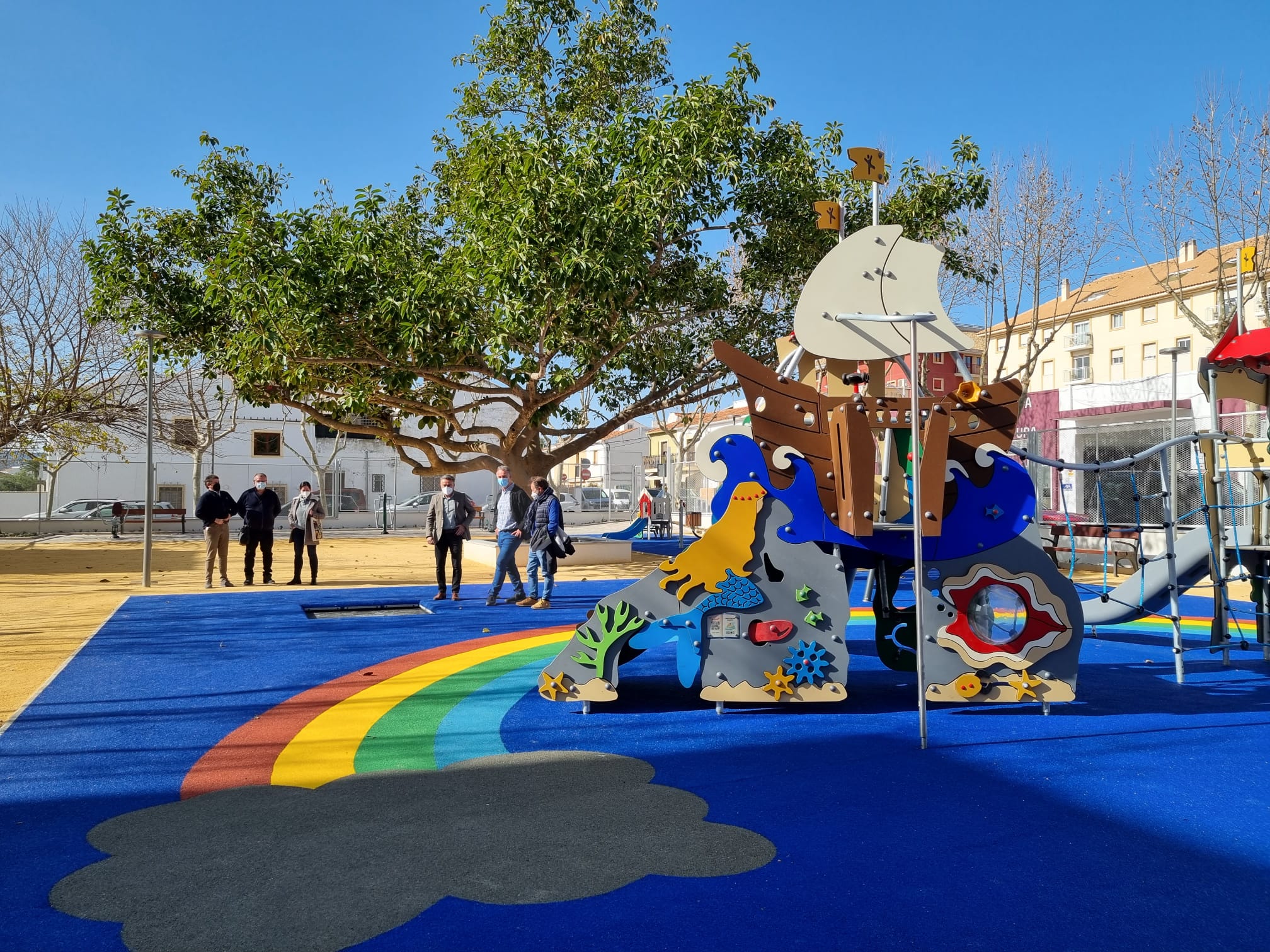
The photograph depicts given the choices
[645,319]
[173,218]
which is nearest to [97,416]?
[173,218]

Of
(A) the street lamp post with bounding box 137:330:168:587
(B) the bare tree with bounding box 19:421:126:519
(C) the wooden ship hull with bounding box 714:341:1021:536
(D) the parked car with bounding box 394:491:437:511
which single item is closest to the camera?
(C) the wooden ship hull with bounding box 714:341:1021:536

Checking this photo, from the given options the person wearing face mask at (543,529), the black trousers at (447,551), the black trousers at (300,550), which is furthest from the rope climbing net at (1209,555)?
the black trousers at (300,550)

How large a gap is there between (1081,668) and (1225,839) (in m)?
4.66

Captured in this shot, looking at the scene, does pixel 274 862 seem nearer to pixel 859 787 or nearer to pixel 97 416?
pixel 859 787

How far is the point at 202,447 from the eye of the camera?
114ft

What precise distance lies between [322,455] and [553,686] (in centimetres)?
3895

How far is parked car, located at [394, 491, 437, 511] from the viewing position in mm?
40156

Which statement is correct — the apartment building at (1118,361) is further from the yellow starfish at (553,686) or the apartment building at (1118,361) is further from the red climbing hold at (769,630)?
the yellow starfish at (553,686)

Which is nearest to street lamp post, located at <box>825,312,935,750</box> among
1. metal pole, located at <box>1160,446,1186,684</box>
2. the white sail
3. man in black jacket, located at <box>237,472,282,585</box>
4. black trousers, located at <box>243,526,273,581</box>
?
the white sail

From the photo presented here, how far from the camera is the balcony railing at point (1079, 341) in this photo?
41.2 metres

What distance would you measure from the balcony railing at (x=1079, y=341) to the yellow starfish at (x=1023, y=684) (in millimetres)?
39380

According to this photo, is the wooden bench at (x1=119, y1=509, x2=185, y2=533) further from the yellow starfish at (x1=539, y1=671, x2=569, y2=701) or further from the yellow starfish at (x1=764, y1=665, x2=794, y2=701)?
the yellow starfish at (x1=764, y1=665, x2=794, y2=701)

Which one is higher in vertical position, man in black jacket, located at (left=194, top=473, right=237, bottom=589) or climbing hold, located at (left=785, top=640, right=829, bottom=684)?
man in black jacket, located at (left=194, top=473, right=237, bottom=589)

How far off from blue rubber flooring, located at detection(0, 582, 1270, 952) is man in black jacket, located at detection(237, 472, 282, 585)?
599 cm
